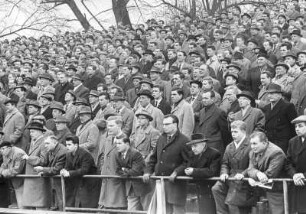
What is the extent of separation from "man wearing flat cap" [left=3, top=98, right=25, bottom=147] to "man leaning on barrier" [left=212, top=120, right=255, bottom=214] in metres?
5.06

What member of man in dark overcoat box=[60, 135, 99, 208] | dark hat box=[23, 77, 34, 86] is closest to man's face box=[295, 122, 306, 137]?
man in dark overcoat box=[60, 135, 99, 208]

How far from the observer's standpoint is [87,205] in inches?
436

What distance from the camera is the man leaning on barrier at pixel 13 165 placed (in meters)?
11.8

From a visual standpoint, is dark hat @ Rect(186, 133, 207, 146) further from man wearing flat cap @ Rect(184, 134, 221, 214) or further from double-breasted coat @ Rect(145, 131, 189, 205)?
double-breasted coat @ Rect(145, 131, 189, 205)

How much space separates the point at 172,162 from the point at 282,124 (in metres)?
2.17

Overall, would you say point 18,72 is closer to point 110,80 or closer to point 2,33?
point 110,80

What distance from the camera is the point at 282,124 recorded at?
1133cm

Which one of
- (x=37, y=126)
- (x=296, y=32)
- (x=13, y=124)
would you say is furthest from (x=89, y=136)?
(x=296, y=32)

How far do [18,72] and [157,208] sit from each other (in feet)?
34.8

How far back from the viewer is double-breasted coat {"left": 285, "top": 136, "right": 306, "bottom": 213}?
9.08m

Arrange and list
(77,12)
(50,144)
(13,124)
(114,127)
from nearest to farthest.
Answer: (114,127), (50,144), (13,124), (77,12)

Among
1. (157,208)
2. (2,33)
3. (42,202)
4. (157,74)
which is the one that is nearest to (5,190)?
(42,202)

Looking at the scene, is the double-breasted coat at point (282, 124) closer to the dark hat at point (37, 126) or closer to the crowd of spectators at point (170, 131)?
the crowd of spectators at point (170, 131)

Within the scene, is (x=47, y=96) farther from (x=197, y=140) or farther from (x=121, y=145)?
(x=197, y=140)
